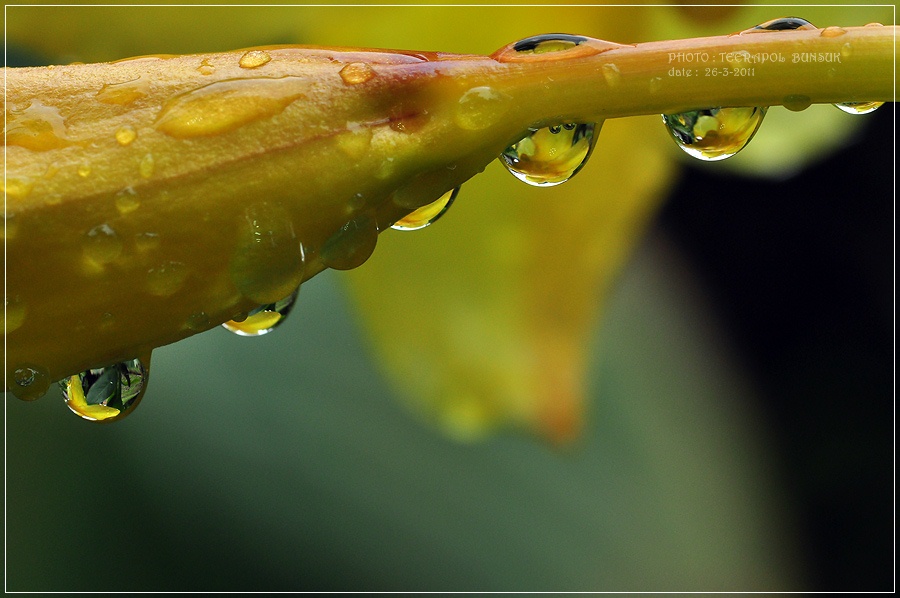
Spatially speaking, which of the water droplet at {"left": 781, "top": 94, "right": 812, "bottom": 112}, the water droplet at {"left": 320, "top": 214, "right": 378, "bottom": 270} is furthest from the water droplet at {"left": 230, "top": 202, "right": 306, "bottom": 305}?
the water droplet at {"left": 781, "top": 94, "right": 812, "bottom": 112}

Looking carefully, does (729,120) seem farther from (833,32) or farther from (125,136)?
(125,136)

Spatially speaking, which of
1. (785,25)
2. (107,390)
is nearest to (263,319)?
(107,390)

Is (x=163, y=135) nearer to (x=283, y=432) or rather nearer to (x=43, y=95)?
(x=43, y=95)

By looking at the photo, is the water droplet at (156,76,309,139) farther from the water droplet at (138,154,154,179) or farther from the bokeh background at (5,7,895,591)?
the bokeh background at (5,7,895,591)

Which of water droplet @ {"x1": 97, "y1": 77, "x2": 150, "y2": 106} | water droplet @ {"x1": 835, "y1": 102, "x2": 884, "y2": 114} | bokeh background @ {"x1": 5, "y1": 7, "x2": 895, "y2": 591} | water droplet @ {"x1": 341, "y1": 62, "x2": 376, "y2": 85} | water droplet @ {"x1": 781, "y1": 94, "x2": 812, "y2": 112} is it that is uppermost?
water droplet @ {"x1": 341, "y1": 62, "x2": 376, "y2": 85}

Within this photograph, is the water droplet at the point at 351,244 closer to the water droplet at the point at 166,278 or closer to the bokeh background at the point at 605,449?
the water droplet at the point at 166,278

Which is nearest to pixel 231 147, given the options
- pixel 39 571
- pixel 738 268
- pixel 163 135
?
pixel 163 135

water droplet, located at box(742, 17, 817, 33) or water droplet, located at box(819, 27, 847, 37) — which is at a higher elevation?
water droplet, located at box(742, 17, 817, 33)
